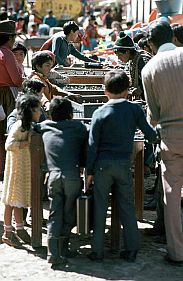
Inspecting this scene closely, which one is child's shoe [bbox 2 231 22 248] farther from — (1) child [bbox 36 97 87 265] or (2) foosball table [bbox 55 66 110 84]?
(2) foosball table [bbox 55 66 110 84]

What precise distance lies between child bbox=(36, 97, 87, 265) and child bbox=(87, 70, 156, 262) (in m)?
0.13

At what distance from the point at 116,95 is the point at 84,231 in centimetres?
110

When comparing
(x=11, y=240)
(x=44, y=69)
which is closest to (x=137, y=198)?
(x=11, y=240)

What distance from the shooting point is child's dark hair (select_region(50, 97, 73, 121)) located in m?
5.07

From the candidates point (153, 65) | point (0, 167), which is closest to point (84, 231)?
point (153, 65)

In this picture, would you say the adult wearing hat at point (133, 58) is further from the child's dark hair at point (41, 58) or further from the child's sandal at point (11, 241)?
the child's sandal at point (11, 241)

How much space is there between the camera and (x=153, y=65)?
5.07m

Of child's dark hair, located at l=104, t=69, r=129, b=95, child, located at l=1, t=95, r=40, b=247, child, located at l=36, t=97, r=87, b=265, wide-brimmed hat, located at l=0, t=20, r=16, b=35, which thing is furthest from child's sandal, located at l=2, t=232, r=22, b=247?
wide-brimmed hat, located at l=0, t=20, r=16, b=35

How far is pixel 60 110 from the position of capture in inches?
199

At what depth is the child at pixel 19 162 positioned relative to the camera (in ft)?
17.5

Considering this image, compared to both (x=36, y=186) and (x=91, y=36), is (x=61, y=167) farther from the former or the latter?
(x=91, y=36)

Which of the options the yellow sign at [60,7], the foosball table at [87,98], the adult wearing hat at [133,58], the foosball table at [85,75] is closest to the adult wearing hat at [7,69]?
the foosball table at [87,98]

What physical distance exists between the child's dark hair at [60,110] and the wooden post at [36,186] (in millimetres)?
284

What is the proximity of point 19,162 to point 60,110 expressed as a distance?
26.2 inches
